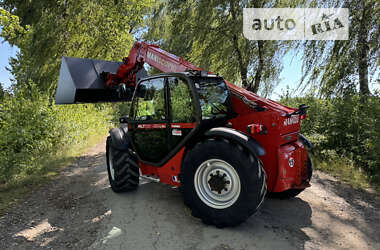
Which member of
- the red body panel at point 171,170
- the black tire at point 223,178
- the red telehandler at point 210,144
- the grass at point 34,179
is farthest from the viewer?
the grass at point 34,179

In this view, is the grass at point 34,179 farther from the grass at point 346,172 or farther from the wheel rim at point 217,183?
the grass at point 346,172

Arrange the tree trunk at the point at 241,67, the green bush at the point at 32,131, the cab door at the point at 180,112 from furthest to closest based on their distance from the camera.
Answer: the tree trunk at the point at 241,67 → the green bush at the point at 32,131 → the cab door at the point at 180,112

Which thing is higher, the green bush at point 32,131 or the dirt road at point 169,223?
the green bush at point 32,131

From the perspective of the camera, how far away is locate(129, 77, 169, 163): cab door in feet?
12.7

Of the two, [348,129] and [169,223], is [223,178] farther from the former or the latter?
[348,129]

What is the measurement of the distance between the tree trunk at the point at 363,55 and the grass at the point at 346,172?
1.80m

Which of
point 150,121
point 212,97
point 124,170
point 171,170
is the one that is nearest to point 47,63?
point 124,170

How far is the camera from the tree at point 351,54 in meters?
6.08

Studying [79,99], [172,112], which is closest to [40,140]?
[79,99]

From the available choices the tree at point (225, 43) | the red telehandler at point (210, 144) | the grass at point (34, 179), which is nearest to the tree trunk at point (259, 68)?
the tree at point (225, 43)

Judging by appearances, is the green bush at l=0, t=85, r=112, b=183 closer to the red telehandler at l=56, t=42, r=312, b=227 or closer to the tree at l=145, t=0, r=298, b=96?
the red telehandler at l=56, t=42, r=312, b=227

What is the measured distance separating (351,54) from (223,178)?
5.38m

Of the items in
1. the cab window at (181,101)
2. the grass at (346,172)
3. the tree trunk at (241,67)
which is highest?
the tree trunk at (241,67)

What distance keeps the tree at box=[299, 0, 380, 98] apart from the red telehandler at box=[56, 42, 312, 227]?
3630 millimetres
